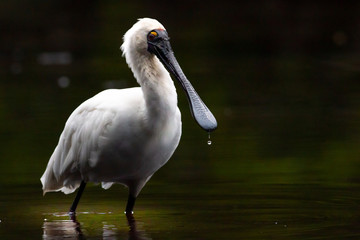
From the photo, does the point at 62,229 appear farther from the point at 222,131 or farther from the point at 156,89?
the point at 222,131

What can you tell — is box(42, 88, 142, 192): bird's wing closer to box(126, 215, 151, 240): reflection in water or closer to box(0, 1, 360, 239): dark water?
box(0, 1, 360, 239): dark water

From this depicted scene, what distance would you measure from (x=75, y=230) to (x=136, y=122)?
857 mm

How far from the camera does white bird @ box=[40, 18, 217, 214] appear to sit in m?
7.57

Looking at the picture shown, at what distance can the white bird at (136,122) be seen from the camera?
7.57m

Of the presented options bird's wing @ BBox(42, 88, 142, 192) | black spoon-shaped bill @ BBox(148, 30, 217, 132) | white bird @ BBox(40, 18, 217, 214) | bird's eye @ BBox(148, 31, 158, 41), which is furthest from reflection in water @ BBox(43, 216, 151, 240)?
bird's eye @ BBox(148, 31, 158, 41)

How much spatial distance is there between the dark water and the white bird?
0.37 m

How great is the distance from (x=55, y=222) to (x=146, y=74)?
1264 mm

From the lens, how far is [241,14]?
30625 mm

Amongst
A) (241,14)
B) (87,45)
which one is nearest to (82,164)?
(87,45)

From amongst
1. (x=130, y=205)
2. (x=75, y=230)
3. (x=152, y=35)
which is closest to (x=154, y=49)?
(x=152, y=35)

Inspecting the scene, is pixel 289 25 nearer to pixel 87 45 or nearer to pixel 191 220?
pixel 87 45

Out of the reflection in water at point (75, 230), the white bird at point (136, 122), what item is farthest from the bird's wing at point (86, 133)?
the reflection in water at point (75, 230)

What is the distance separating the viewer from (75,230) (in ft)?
25.0

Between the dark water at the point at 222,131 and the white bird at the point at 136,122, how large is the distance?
372mm
